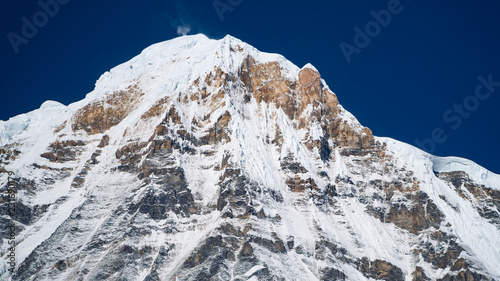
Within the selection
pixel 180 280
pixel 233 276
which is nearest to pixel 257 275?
pixel 233 276

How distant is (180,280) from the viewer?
199625mm

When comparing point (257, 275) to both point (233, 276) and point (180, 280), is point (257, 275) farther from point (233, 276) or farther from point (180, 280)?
point (180, 280)

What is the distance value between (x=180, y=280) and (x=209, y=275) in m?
7.30

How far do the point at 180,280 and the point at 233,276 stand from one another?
42.9ft

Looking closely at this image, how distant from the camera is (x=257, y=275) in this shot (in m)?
199

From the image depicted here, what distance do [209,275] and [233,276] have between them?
19.3ft

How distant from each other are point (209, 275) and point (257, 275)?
11781mm

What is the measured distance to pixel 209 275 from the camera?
653 ft

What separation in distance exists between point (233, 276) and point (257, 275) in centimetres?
590
